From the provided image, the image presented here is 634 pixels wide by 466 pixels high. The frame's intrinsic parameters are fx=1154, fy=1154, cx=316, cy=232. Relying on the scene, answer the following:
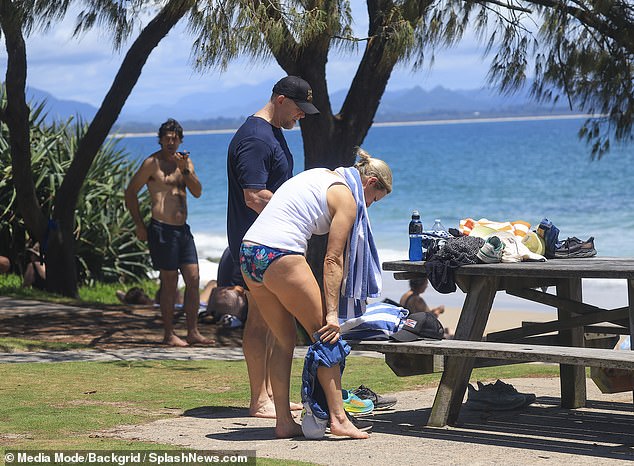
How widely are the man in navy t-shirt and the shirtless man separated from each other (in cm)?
323

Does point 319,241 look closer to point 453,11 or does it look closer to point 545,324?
point 453,11

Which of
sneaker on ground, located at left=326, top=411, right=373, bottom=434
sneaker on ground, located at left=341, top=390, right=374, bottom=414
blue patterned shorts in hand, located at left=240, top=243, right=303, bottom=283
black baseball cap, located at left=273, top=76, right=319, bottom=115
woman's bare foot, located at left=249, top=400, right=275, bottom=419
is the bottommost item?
woman's bare foot, located at left=249, top=400, right=275, bottom=419

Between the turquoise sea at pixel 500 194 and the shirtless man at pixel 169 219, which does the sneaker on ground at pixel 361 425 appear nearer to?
the shirtless man at pixel 169 219

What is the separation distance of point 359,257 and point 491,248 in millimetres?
852

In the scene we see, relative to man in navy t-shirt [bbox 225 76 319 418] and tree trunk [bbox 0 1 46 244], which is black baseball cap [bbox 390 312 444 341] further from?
tree trunk [bbox 0 1 46 244]

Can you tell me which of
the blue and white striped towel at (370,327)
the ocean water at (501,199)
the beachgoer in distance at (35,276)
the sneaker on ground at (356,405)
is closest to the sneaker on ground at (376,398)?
the sneaker on ground at (356,405)

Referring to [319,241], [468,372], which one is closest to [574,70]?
[319,241]

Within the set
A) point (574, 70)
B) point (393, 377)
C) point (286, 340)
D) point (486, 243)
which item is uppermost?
point (574, 70)

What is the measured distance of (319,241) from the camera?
10945mm

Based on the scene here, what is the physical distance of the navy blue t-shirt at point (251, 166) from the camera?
20.3 ft

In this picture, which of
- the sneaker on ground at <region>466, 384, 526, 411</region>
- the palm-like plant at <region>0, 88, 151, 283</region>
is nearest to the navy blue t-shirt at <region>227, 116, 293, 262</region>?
the sneaker on ground at <region>466, 384, 526, 411</region>

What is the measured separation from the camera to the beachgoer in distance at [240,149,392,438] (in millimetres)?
5531

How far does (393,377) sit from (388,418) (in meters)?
1.63

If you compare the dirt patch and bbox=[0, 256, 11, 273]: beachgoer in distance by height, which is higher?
bbox=[0, 256, 11, 273]: beachgoer in distance
